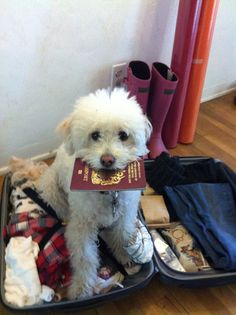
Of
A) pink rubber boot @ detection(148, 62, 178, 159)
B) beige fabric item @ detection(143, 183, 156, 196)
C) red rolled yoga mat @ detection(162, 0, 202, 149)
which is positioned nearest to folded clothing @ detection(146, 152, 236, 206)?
beige fabric item @ detection(143, 183, 156, 196)

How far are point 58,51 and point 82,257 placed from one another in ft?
2.88

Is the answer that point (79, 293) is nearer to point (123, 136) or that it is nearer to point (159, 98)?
point (123, 136)

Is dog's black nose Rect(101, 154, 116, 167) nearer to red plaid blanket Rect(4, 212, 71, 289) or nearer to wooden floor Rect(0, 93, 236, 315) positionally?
red plaid blanket Rect(4, 212, 71, 289)

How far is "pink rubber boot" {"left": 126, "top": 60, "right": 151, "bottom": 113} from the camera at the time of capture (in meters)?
1.58

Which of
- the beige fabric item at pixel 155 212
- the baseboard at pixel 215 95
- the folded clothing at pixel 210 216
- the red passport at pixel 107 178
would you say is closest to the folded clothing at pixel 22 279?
the red passport at pixel 107 178

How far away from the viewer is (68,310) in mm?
1085

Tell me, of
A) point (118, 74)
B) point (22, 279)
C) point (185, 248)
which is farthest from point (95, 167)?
point (118, 74)

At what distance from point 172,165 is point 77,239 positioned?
2.09ft

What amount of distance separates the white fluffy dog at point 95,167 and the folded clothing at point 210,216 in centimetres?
32

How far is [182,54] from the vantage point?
1.66 meters

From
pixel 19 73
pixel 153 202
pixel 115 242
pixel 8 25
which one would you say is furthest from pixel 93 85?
pixel 115 242

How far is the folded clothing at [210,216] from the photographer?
1276 millimetres

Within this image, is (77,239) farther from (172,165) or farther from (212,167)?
(212,167)

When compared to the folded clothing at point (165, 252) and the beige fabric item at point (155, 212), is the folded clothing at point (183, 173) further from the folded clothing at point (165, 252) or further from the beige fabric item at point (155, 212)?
the folded clothing at point (165, 252)
